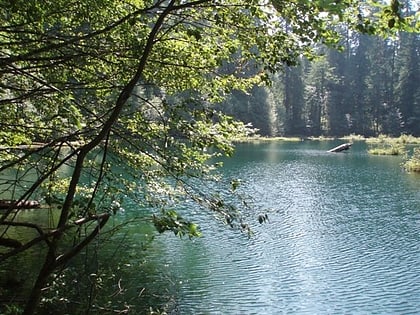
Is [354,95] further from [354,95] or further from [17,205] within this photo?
[17,205]

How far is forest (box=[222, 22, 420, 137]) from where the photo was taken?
256 ft

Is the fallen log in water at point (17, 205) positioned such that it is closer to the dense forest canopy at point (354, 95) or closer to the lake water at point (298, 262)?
the lake water at point (298, 262)

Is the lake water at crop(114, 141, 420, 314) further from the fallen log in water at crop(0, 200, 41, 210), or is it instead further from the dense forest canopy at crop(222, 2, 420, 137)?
the dense forest canopy at crop(222, 2, 420, 137)

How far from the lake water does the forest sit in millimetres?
55408

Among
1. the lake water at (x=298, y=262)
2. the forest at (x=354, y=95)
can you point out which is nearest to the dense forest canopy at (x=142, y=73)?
the lake water at (x=298, y=262)

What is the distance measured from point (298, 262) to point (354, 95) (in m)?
75.0

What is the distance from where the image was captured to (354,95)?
84.3 meters

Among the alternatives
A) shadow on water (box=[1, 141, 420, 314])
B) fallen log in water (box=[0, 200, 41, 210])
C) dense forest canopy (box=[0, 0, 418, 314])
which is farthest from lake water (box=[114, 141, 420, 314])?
fallen log in water (box=[0, 200, 41, 210])

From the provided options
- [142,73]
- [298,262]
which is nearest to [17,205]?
[142,73]

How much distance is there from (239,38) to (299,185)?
23.0 metres

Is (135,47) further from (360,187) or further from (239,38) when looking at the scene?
(360,187)

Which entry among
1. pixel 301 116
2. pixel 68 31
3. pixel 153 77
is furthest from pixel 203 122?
pixel 301 116

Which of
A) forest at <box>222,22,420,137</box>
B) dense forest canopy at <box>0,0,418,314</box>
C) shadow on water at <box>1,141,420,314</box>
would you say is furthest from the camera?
forest at <box>222,22,420,137</box>

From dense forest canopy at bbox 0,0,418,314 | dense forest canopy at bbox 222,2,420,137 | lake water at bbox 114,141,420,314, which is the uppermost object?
dense forest canopy at bbox 222,2,420,137
